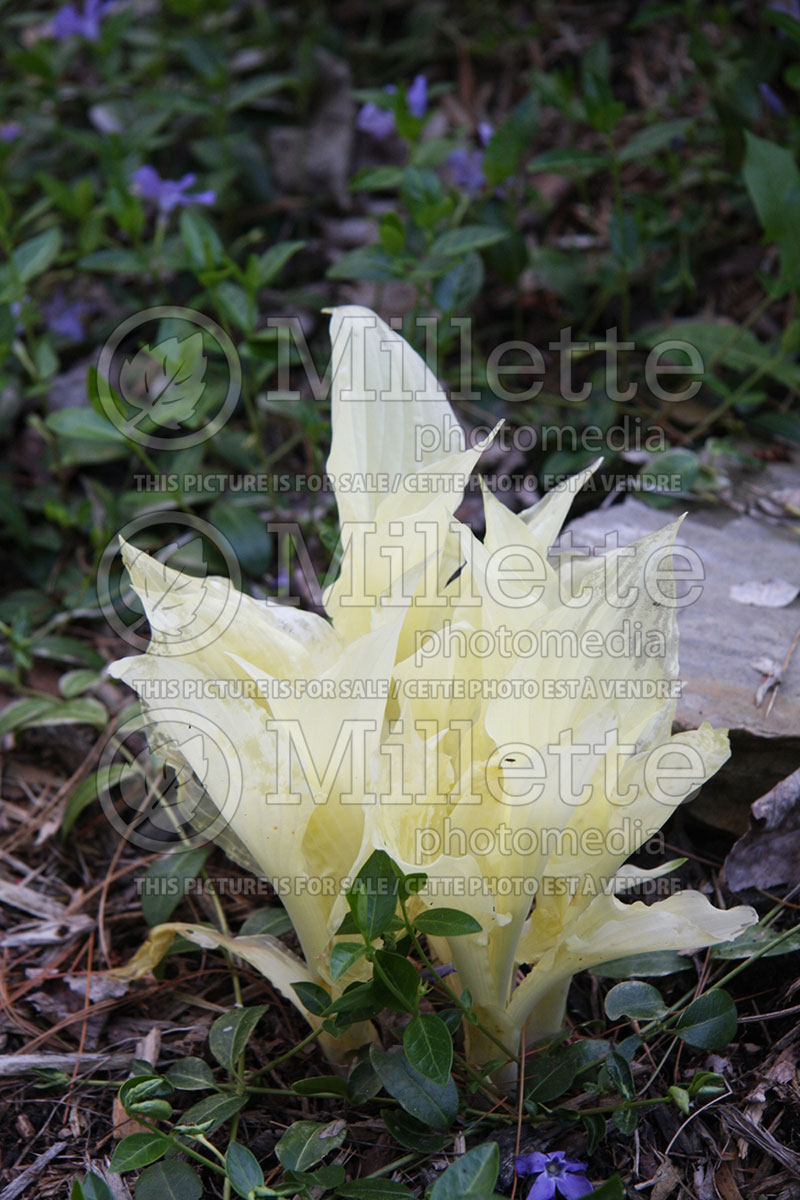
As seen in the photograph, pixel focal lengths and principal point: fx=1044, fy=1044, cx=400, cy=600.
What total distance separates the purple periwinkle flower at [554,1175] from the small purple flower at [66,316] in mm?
2047

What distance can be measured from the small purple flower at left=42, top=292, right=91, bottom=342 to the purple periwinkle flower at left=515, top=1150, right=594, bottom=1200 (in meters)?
2.05

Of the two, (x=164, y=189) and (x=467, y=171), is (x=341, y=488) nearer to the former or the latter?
(x=164, y=189)

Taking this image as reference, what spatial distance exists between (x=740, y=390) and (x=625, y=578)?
1054 mm

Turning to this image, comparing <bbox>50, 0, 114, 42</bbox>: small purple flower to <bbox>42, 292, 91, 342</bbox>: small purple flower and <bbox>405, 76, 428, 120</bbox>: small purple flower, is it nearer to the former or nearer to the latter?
<bbox>42, 292, 91, 342</bbox>: small purple flower

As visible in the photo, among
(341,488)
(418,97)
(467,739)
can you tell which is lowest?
(467,739)

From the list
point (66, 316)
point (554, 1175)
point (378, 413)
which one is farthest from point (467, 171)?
point (554, 1175)

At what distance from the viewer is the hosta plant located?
996 mm

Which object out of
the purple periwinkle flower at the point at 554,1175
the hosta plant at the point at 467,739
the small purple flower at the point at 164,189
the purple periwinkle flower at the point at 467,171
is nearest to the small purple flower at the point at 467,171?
the purple periwinkle flower at the point at 467,171

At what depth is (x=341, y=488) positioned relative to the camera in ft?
3.94

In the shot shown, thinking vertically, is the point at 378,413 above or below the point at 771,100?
below

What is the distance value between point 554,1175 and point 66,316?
2.19 meters

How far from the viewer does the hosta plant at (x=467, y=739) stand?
1.00 meters

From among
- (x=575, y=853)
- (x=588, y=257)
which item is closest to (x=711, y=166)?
(x=588, y=257)

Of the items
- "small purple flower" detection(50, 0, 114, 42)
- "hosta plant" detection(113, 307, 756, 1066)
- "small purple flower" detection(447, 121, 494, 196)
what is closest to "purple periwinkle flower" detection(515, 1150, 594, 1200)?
"hosta plant" detection(113, 307, 756, 1066)
